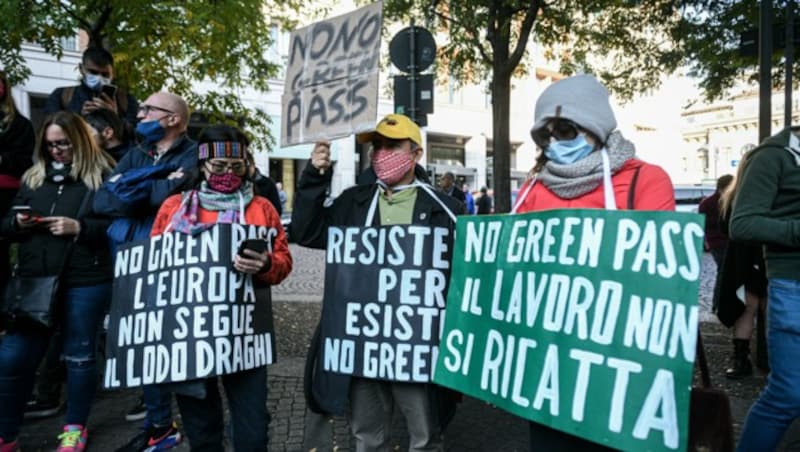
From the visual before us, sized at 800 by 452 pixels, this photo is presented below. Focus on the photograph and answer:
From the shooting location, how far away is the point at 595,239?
6.71 ft

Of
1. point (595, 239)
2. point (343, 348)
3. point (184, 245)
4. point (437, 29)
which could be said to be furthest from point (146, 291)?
point (437, 29)

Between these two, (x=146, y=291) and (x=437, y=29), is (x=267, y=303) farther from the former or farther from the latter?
(x=437, y=29)

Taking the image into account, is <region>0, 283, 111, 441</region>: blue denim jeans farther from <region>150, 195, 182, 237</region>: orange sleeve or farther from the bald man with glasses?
<region>150, 195, 182, 237</region>: orange sleeve

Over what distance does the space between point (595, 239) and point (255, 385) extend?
1.80m

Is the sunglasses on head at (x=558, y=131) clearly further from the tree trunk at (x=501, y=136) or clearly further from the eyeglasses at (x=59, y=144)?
the tree trunk at (x=501, y=136)

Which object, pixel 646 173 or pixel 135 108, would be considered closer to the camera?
pixel 646 173

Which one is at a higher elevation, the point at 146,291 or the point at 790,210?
the point at 790,210

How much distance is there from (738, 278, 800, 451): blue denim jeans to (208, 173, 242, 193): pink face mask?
249 cm

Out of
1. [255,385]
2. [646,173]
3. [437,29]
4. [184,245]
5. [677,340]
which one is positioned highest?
[437,29]

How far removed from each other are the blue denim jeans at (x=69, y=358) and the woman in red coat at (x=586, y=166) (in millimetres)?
2680

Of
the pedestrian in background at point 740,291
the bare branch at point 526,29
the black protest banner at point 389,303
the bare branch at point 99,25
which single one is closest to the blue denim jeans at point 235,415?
the black protest banner at point 389,303

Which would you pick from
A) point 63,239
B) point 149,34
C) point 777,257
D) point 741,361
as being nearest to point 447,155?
point 149,34

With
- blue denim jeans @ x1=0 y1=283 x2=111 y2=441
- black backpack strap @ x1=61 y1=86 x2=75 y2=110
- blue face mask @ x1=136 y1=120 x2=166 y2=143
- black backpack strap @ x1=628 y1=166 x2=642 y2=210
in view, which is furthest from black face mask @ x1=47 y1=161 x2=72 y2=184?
black backpack strap @ x1=628 y1=166 x2=642 y2=210

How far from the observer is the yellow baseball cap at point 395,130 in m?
2.96
